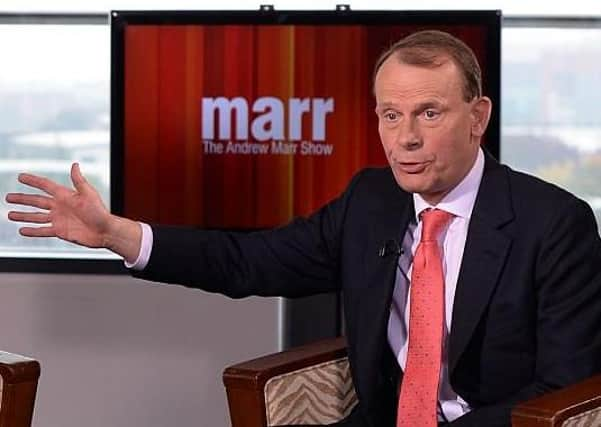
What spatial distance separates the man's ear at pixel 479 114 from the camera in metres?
2.28

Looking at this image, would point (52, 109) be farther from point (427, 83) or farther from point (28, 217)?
point (427, 83)

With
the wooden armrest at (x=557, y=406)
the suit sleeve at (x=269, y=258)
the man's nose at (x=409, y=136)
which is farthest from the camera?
the suit sleeve at (x=269, y=258)

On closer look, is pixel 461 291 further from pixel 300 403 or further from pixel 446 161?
pixel 300 403

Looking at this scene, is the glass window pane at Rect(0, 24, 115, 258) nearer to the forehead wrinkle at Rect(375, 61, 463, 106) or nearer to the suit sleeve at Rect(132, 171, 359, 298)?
the suit sleeve at Rect(132, 171, 359, 298)

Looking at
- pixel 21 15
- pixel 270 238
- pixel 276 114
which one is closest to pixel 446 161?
pixel 270 238

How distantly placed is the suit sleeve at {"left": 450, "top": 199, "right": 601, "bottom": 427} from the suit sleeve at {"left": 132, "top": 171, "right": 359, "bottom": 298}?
0.47m

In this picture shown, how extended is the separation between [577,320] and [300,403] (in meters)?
0.64

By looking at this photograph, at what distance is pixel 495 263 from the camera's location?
228 cm

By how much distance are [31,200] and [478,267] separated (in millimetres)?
844

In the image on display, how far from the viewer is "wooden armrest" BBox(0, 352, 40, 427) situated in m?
2.47

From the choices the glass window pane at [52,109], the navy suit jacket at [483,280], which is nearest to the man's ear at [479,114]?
the navy suit jacket at [483,280]

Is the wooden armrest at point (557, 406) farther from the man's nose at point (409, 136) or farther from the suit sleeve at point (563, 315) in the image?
the man's nose at point (409, 136)

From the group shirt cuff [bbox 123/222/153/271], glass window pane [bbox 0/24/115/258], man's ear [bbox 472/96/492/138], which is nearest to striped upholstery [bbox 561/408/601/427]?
man's ear [bbox 472/96/492/138]

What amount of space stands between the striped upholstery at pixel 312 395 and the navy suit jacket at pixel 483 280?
0.41ft
